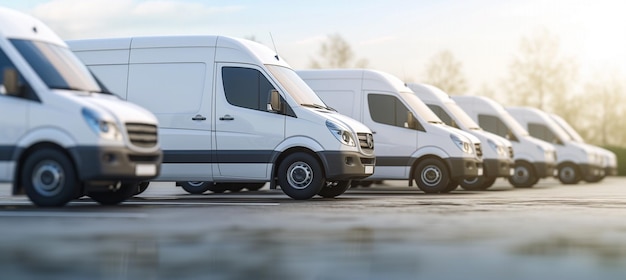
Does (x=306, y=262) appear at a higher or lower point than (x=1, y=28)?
lower

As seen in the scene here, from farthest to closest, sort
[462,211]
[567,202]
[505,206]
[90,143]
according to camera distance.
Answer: [567,202] < [505,206] < [462,211] < [90,143]

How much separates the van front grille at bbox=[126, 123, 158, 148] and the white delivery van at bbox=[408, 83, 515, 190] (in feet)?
35.5

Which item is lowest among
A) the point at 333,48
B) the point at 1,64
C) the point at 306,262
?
the point at 306,262

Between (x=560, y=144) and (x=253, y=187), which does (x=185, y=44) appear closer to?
(x=253, y=187)

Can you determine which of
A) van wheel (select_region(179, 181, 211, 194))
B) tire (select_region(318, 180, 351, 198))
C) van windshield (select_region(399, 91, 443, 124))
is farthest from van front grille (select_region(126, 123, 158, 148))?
van windshield (select_region(399, 91, 443, 124))

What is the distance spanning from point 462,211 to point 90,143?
15.5ft

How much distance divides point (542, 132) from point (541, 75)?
38529mm

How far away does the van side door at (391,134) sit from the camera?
20688 millimetres

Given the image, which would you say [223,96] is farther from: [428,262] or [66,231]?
[428,262]

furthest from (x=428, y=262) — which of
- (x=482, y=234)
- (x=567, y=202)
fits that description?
(x=567, y=202)

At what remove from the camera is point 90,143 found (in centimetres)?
1291

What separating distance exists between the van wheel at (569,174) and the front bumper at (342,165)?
615 inches

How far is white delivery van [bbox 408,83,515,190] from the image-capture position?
2352 cm

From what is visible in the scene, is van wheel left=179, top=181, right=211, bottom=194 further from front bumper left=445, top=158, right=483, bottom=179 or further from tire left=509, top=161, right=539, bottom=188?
tire left=509, top=161, right=539, bottom=188
